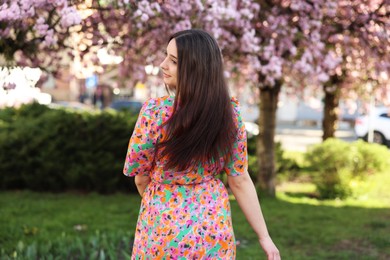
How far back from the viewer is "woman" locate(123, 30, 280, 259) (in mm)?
2414

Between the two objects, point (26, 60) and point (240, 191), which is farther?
point (26, 60)

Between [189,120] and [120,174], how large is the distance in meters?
7.37

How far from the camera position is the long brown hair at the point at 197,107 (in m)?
2.40

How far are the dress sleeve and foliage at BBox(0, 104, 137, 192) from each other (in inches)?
280

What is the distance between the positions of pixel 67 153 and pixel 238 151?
746cm

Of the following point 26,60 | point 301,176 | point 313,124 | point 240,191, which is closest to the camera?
point 240,191

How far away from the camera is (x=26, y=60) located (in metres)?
6.22

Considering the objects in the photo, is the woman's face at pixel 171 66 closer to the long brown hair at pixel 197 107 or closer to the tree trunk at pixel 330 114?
the long brown hair at pixel 197 107

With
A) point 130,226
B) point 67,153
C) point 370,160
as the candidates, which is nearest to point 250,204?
point 130,226

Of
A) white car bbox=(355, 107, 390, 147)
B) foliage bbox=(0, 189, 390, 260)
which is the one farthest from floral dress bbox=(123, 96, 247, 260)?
white car bbox=(355, 107, 390, 147)

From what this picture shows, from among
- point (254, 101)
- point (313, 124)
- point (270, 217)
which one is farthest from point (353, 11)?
point (313, 124)

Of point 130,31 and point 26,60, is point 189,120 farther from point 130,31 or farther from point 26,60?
point 26,60

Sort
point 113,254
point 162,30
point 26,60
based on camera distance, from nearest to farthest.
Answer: point 113,254, point 162,30, point 26,60

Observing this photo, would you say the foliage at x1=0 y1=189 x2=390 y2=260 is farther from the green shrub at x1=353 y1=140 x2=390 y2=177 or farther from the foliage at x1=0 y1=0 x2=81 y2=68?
the foliage at x1=0 y1=0 x2=81 y2=68
